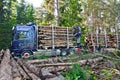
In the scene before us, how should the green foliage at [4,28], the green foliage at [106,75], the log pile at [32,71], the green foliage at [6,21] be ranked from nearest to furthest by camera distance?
the log pile at [32,71], the green foliage at [106,75], the green foliage at [4,28], the green foliage at [6,21]

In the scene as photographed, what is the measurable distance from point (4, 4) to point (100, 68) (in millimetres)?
24241

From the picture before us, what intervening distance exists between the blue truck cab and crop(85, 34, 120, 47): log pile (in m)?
6.11

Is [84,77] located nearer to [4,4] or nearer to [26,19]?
[4,4]

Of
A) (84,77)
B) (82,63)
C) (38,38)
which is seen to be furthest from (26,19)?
(84,77)

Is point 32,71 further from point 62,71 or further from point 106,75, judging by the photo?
point 106,75

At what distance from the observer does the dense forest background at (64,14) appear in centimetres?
3209

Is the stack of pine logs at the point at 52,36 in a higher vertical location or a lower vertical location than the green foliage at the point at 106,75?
higher

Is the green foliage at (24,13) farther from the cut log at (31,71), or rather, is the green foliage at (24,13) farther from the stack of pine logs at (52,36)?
the cut log at (31,71)

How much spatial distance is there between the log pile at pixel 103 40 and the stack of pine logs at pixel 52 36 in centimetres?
345

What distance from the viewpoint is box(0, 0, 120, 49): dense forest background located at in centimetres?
3209

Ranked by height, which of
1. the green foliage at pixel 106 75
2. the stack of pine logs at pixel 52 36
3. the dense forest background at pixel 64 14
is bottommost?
the green foliage at pixel 106 75

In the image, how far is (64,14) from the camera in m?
36.9

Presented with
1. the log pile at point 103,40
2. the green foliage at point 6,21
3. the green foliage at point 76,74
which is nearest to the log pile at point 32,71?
the green foliage at point 76,74

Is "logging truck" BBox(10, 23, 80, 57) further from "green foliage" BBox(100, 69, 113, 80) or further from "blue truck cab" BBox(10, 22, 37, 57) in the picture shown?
"green foliage" BBox(100, 69, 113, 80)
